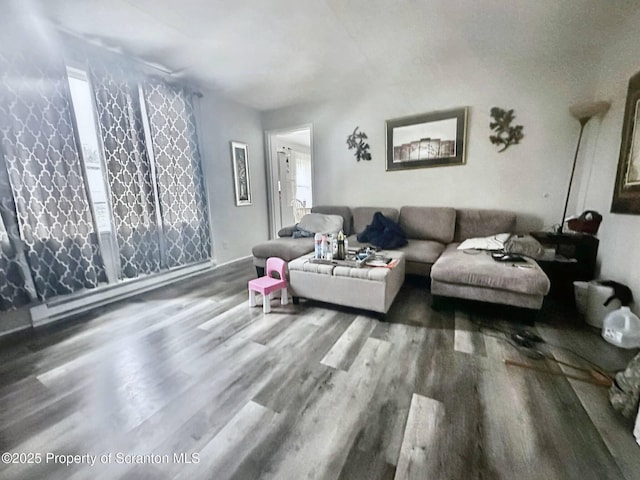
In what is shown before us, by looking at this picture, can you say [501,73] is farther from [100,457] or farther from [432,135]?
Result: [100,457]

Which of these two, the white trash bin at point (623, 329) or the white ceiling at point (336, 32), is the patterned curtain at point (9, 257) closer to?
the white ceiling at point (336, 32)

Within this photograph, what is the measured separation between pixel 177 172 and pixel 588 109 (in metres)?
4.35

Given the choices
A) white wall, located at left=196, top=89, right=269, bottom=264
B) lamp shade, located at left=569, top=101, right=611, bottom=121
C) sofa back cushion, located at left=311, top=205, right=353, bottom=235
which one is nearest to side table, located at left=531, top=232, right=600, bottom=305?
lamp shade, located at left=569, top=101, right=611, bottom=121

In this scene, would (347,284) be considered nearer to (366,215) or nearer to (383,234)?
(383,234)

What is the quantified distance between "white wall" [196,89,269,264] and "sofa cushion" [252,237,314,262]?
115 centimetres

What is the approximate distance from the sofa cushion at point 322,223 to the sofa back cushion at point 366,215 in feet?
0.86

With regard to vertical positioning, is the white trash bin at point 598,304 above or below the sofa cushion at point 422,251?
below

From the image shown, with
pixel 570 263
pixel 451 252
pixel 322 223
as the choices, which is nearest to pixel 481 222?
pixel 451 252

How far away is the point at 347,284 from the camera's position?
87.7 inches

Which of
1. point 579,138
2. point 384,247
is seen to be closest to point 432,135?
point 579,138

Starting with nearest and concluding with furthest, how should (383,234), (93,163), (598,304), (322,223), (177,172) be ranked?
(598,304) < (93,163) < (383,234) < (177,172) < (322,223)

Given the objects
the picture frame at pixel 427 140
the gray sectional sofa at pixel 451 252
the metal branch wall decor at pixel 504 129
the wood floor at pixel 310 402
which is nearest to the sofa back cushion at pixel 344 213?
the gray sectional sofa at pixel 451 252

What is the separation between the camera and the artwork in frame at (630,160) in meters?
1.94

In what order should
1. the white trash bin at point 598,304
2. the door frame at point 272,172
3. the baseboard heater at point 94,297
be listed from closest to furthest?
the white trash bin at point 598,304 < the baseboard heater at point 94,297 < the door frame at point 272,172
